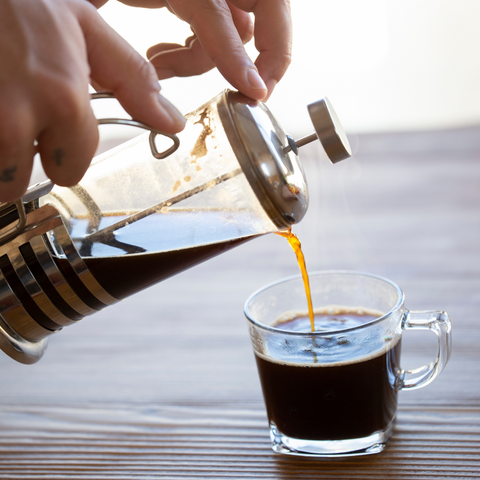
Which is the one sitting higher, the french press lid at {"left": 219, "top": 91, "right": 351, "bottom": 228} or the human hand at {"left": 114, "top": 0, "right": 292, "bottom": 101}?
the human hand at {"left": 114, "top": 0, "right": 292, "bottom": 101}

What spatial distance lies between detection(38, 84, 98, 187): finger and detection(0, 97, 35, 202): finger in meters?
0.01

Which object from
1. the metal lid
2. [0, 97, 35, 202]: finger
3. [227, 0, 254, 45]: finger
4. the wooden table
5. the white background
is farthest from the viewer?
the white background

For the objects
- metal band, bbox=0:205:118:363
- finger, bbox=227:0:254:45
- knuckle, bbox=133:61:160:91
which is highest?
finger, bbox=227:0:254:45

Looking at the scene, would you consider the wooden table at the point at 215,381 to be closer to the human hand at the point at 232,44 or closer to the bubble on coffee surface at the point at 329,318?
the bubble on coffee surface at the point at 329,318

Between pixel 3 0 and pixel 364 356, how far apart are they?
18.4 inches

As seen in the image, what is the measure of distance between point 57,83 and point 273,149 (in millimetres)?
209

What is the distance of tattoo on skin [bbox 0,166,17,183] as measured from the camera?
414 millimetres

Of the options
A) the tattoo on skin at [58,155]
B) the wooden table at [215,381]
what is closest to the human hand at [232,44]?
the tattoo on skin at [58,155]

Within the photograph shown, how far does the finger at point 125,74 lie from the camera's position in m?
0.44

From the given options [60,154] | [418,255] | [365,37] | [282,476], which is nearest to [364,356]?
[282,476]

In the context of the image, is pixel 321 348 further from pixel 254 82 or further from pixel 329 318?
pixel 254 82

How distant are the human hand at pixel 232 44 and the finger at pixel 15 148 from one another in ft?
0.76

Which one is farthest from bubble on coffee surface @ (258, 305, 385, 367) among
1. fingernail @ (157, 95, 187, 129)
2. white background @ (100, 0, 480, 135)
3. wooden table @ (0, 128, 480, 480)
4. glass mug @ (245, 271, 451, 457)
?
white background @ (100, 0, 480, 135)

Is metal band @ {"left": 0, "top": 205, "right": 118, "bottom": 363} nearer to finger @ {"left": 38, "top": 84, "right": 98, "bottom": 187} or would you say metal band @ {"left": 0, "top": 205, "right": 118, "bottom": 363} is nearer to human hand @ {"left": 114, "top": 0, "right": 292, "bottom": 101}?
finger @ {"left": 38, "top": 84, "right": 98, "bottom": 187}
